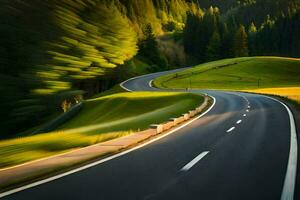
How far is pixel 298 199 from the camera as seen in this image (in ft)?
23.9

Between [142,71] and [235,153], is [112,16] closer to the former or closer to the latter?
[235,153]

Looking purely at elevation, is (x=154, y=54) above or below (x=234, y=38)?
below

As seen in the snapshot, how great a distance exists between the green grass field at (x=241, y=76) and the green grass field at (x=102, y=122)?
1229 inches

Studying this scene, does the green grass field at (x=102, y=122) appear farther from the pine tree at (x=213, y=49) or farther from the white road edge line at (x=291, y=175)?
the pine tree at (x=213, y=49)

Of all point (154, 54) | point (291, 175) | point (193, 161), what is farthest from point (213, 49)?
point (291, 175)

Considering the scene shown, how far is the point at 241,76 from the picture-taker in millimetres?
95812

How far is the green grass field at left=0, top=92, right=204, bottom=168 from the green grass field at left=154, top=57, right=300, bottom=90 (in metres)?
31.2

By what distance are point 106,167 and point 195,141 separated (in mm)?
5390

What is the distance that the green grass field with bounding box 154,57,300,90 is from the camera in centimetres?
8504

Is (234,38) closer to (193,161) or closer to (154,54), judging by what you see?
(154,54)

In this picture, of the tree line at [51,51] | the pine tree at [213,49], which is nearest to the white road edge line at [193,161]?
the tree line at [51,51]

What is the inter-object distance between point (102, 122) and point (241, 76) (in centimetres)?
6247

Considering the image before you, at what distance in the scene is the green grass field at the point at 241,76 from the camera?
8504cm

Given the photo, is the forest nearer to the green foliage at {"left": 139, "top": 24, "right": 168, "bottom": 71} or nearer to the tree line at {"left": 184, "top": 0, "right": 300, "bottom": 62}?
the green foliage at {"left": 139, "top": 24, "right": 168, "bottom": 71}
